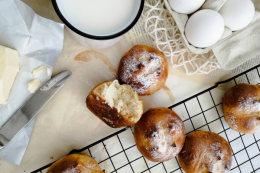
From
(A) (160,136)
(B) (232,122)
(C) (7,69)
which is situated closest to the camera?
(C) (7,69)

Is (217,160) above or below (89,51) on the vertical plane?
below

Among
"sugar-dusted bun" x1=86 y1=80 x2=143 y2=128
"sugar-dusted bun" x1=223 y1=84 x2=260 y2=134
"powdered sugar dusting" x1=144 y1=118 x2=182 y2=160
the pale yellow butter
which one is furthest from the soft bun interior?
"sugar-dusted bun" x1=223 y1=84 x2=260 y2=134

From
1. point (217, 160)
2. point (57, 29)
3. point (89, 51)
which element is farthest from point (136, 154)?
point (57, 29)

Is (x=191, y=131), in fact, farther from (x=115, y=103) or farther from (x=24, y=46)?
(x=24, y=46)

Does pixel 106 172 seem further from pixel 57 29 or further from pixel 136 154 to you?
pixel 57 29

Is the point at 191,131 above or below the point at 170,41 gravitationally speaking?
below

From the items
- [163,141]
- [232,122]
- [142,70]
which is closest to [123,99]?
[142,70]
